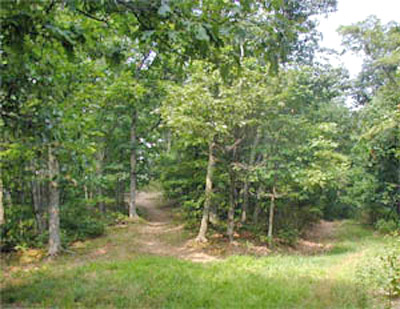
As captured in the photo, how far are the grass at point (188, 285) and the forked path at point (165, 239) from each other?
1219mm

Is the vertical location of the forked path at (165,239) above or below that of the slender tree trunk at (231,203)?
below

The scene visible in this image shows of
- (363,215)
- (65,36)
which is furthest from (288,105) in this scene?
(363,215)

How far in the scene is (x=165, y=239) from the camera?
11070 mm

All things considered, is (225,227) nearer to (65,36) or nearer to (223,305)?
(223,305)

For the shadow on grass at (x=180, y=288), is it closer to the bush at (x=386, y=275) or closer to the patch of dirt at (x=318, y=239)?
the bush at (x=386, y=275)

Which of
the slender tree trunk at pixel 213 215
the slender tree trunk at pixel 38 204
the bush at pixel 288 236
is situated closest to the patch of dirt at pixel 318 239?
the bush at pixel 288 236

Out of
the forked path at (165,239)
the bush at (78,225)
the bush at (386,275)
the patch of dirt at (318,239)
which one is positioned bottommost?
the patch of dirt at (318,239)

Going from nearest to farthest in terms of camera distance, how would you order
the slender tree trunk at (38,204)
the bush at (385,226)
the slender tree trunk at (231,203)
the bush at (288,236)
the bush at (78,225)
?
the slender tree trunk at (38,204), the slender tree trunk at (231,203), the bush at (78,225), the bush at (288,236), the bush at (385,226)

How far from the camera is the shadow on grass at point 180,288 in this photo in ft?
15.6

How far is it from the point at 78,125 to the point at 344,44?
17.6 meters

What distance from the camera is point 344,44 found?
18.0 metres

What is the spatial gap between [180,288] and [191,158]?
7222 millimetres

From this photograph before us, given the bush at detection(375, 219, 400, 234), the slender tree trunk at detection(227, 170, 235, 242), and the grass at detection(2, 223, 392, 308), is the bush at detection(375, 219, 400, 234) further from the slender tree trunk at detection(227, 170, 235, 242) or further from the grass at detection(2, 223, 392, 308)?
the slender tree trunk at detection(227, 170, 235, 242)

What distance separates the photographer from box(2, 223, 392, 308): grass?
4.79 metres
